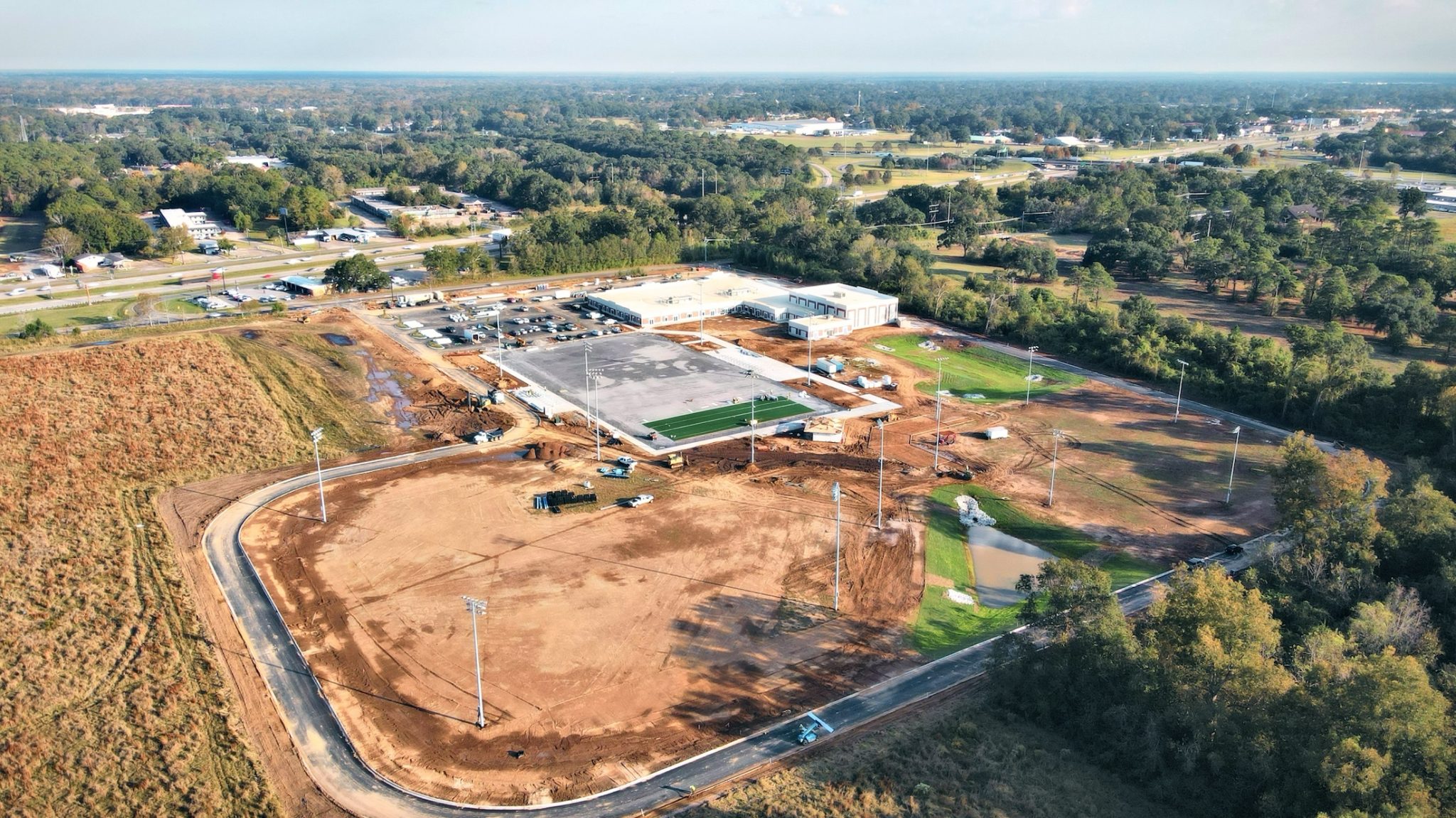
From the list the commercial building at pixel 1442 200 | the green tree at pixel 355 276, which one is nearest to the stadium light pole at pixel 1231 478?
the green tree at pixel 355 276

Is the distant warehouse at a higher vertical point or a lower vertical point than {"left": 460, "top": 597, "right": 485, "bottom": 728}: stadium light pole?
higher

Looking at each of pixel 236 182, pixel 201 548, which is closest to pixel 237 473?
pixel 201 548

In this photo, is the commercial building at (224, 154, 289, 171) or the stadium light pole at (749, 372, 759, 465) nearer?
the stadium light pole at (749, 372, 759, 465)

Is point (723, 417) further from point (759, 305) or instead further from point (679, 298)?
point (679, 298)

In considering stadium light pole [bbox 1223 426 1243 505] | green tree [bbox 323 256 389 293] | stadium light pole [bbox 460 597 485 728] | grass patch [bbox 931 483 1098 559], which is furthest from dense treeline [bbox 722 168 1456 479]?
stadium light pole [bbox 460 597 485 728]

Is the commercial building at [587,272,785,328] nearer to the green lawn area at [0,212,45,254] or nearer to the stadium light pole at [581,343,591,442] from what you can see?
the stadium light pole at [581,343,591,442]

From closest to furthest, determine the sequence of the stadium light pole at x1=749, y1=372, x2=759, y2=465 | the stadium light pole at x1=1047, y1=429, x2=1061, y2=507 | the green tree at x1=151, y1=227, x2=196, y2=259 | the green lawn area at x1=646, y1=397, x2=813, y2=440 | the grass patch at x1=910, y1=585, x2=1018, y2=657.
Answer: the grass patch at x1=910, y1=585, x2=1018, y2=657 < the stadium light pole at x1=1047, y1=429, x2=1061, y2=507 < the stadium light pole at x1=749, y1=372, x2=759, y2=465 < the green lawn area at x1=646, y1=397, x2=813, y2=440 < the green tree at x1=151, y1=227, x2=196, y2=259
